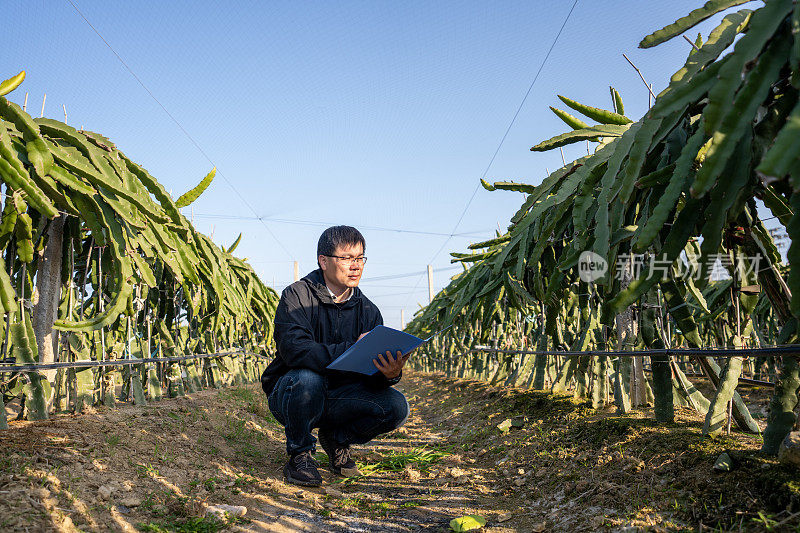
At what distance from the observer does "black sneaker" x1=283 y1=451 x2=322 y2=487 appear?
8.46ft

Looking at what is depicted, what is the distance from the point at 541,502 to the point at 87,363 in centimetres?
244

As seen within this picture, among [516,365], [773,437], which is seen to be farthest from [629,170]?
[516,365]

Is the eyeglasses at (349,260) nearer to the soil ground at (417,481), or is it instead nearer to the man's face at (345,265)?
the man's face at (345,265)

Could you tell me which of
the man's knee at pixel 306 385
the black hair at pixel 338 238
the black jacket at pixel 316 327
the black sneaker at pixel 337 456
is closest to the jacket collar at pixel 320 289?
the black jacket at pixel 316 327

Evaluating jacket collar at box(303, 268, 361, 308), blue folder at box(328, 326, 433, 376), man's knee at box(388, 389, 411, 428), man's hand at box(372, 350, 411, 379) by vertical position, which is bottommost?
man's knee at box(388, 389, 411, 428)

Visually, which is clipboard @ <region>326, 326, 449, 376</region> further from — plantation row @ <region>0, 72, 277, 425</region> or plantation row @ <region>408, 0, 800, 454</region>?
plantation row @ <region>0, 72, 277, 425</region>

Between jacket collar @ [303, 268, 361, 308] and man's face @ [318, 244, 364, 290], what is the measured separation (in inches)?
3.4

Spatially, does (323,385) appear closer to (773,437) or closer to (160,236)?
(160,236)

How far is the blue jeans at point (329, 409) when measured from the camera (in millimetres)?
A: 2637

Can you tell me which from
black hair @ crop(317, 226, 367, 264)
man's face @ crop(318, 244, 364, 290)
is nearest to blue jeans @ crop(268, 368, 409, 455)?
man's face @ crop(318, 244, 364, 290)

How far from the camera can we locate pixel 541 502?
2.14 m

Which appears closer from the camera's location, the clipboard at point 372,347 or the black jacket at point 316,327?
the clipboard at point 372,347

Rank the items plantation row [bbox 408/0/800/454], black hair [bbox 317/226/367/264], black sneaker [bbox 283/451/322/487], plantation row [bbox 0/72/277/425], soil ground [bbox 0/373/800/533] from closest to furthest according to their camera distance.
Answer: plantation row [bbox 408/0/800/454]
soil ground [bbox 0/373/800/533]
plantation row [bbox 0/72/277/425]
black sneaker [bbox 283/451/322/487]
black hair [bbox 317/226/367/264]

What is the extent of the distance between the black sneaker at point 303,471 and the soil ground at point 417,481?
60mm
